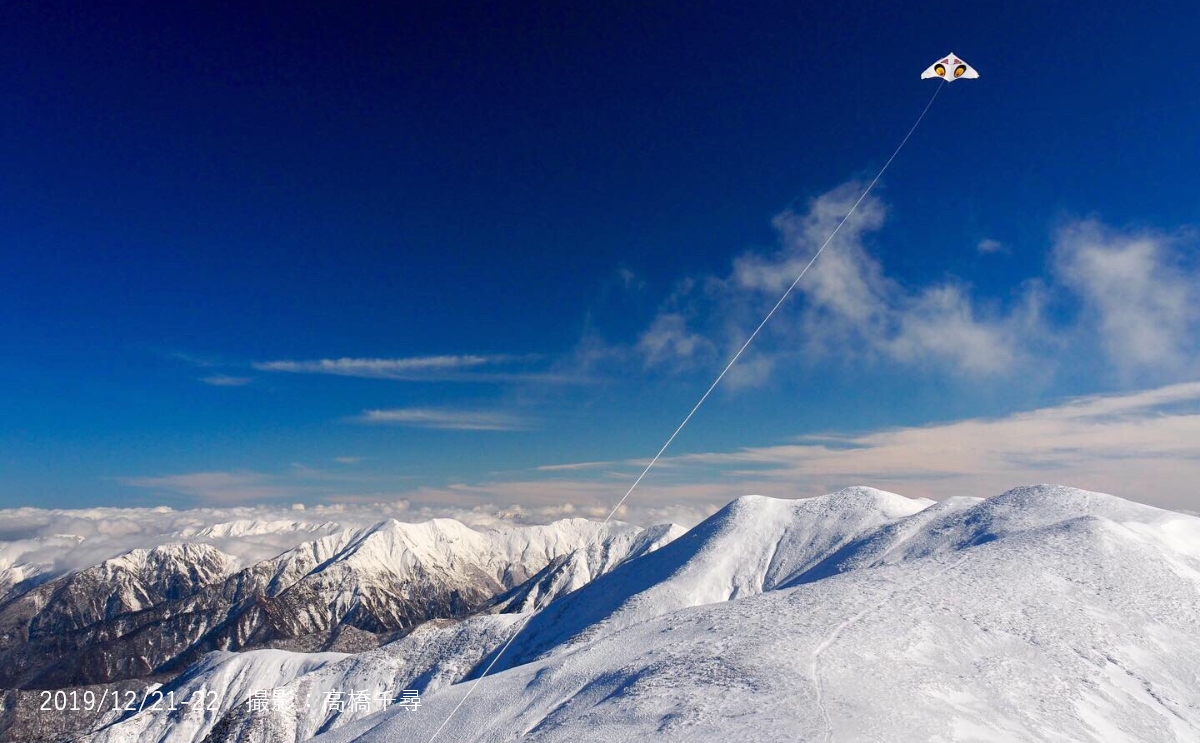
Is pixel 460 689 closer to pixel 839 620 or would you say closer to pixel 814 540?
pixel 839 620

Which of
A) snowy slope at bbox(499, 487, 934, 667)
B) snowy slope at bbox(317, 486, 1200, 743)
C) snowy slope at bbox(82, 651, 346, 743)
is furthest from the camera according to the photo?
snowy slope at bbox(82, 651, 346, 743)

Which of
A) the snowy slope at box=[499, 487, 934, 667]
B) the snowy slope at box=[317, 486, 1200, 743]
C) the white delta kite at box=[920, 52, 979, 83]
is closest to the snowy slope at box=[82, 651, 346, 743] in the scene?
the snowy slope at box=[499, 487, 934, 667]

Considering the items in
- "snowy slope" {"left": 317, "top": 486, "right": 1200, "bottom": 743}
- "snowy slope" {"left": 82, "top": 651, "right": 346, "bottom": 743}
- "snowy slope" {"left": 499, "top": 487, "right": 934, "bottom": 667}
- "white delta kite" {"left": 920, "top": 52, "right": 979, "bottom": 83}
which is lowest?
"snowy slope" {"left": 82, "top": 651, "right": 346, "bottom": 743}

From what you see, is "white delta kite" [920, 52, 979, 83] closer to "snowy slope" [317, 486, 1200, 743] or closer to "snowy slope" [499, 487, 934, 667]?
"snowy slope" [317, 486, 1200, 743]

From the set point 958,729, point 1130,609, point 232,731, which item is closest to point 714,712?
point 958,729

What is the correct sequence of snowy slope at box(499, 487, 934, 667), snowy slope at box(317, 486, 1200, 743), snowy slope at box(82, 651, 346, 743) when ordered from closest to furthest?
snowy slope at box(317, 486, 1200, 743), snowy slope at box(499, 487, 934, 667), snowy slope at box(82, 651, 346, 743)

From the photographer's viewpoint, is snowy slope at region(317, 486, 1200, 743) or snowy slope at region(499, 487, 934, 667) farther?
snowy slope at region(499, 487, 934, 667)

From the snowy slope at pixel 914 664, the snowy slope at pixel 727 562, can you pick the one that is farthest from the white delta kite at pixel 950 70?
the snowy slope at pixel 727 562

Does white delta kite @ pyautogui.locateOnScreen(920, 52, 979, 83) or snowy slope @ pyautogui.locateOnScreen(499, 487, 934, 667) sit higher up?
white delta kite @ pyautogui.locateOnScreen(920, 52, 979, 83)
